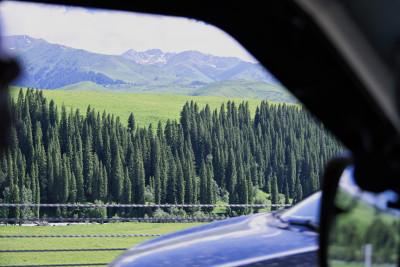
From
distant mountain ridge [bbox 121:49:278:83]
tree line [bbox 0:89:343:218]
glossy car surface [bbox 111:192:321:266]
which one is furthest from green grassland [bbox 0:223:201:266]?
distant mountain ridge [bbox 121:49:278:83]

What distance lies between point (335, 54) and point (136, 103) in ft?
196

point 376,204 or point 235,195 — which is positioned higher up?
point 376,204

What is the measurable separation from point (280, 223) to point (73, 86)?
115m

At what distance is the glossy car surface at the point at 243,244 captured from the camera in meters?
1.50

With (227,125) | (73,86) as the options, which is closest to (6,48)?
(227,125)

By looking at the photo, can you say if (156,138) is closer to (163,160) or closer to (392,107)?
(163,160)

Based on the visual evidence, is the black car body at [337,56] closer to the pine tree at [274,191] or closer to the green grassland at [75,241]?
the green grassland at [75,241]

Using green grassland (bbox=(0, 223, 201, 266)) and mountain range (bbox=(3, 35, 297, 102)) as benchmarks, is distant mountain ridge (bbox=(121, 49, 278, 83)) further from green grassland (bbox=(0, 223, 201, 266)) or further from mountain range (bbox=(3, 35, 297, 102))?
green grassland (bbox=(0, 223, 201, 266))

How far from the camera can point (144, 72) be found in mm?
144625

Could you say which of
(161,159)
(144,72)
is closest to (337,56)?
(161,159)

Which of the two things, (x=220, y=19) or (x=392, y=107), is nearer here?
(x=392, y=107)

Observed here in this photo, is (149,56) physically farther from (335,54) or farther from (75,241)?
(335,54)

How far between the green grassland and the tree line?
326 centimetres

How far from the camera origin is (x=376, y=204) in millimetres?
494
